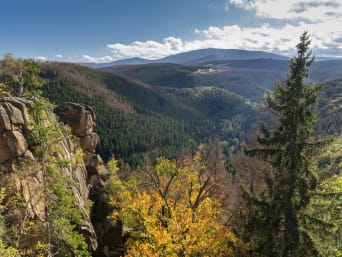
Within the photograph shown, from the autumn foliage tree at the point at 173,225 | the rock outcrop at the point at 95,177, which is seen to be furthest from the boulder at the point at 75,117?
the autumn foliage tree at the point at 173,225

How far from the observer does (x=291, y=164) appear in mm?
19875

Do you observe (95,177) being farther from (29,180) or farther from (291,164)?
(291,164)

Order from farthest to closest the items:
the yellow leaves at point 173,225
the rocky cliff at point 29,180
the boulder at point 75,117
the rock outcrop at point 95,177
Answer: the boulder at point 75,117 < the rock outcrop at point 95,177 < the yellow leaves at point 173,225 < the rocky cliff at point 29,180

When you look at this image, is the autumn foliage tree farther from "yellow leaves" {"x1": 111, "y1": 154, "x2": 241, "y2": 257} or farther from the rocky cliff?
the rocky cliff

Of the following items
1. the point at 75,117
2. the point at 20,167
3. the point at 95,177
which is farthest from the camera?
the point at 75,117

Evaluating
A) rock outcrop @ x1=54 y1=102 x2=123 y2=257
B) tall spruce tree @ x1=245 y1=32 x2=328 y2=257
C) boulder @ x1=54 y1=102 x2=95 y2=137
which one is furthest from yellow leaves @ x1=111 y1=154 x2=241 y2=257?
boulder @ x1=54 y1=102 x2=95 y2=137

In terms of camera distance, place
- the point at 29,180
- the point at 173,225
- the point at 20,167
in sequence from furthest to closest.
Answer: the point at 173,225 → the point at 20,167 → the point at 29,180

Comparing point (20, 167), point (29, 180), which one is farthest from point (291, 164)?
point (20, 167)

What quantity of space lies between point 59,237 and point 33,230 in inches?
79.7

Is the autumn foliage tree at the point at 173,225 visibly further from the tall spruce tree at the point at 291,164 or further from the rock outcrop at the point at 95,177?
the tall spruce tree at the point at 291,164

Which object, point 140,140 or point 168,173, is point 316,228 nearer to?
point 168,173

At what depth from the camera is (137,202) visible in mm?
28359

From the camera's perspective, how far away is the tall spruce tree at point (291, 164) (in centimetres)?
1930

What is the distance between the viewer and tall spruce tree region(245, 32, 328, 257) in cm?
1930
